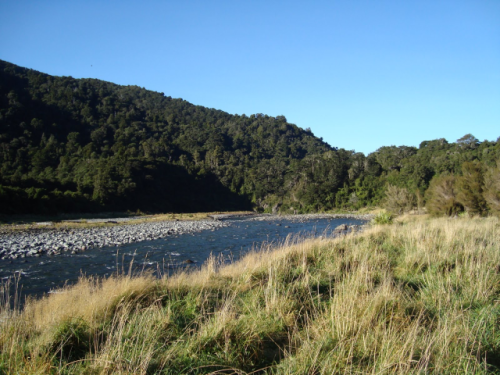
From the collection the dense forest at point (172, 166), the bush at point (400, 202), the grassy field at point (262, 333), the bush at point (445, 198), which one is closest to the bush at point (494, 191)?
the dense forest at point (172, 166)

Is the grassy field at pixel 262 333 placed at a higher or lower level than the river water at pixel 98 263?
higher

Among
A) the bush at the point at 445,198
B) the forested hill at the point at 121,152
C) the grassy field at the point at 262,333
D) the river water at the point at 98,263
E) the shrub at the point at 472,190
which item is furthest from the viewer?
the forested hill at the point at 121,152

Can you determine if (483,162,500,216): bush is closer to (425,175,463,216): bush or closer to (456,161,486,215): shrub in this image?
(456,161,486,215): shrub

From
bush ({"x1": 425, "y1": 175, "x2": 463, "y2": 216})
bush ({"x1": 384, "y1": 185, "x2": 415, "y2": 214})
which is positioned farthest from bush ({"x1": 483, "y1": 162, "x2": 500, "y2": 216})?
bush ({"x1": 384, "y1": 185, "x2": 415, "y2": 214})

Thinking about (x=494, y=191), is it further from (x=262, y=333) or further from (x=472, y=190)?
(x=262, y=333)

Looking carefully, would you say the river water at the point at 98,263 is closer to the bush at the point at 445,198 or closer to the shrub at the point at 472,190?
the shrub at the point at 472,190

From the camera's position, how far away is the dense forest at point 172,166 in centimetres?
3278

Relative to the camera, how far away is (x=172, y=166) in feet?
245

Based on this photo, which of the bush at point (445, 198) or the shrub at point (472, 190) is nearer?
the shrub at point (472, 190)

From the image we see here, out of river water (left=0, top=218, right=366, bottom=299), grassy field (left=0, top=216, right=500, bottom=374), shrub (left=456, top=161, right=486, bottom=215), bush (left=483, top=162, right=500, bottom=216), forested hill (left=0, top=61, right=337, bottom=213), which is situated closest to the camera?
grassy field (left=0, top=216, right=500, bottom=374)

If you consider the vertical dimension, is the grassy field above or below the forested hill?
below

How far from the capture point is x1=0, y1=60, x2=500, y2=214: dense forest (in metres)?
32.8

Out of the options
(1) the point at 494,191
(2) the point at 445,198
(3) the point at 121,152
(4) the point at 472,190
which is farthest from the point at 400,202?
(3) the point at 121,152

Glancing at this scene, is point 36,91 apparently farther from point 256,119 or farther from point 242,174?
point 256,119
